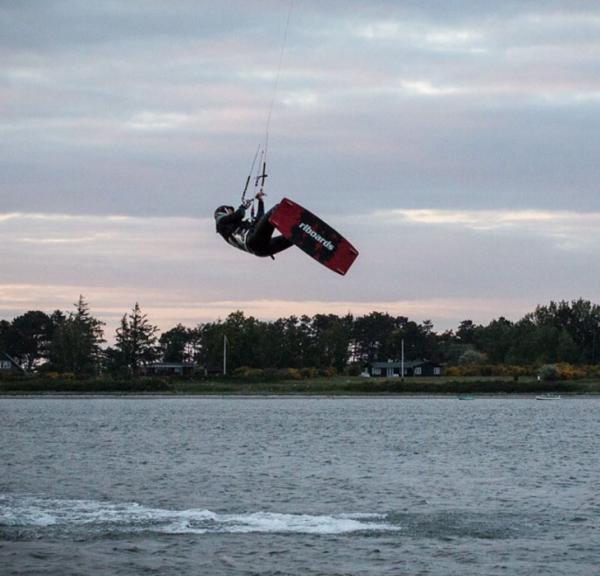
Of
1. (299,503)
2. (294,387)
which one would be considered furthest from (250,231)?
(294,387)

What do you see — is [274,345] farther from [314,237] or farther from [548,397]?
[314,237]

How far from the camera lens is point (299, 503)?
3697 centimetres

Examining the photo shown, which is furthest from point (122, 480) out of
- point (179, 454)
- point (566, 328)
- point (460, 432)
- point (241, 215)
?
point (566, 328)

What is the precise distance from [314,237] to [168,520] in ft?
50.7

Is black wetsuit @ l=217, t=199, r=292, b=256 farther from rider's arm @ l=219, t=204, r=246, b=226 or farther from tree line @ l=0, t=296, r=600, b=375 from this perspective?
tree line @ l=0, t=296, r=600, b=375

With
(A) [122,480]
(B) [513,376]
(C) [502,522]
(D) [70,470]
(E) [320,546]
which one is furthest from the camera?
(B) [513,376]

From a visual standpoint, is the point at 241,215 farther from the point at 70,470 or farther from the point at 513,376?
the point at 513,376

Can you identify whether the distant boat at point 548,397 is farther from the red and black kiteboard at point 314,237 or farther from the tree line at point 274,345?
the red and black kiteboard at point 314,237

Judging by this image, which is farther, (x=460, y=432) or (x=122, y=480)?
(x=460, y=432)

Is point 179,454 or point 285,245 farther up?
point 285,245

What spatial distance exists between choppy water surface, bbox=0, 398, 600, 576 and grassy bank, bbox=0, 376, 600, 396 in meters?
56.1

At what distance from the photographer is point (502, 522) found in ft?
109

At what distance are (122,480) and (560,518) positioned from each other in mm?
17115

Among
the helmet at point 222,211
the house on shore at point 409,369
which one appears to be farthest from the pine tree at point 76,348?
the helmet at point 222,211
